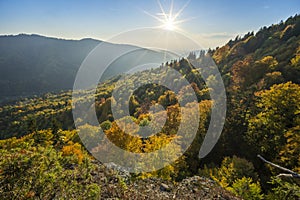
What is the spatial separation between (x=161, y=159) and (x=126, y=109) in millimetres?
51770

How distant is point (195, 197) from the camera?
1121cm

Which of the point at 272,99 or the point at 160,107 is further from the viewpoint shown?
the point at 160,107

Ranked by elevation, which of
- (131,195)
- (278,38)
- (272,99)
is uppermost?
(278,38)

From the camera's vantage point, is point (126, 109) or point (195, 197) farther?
point (126, 109)

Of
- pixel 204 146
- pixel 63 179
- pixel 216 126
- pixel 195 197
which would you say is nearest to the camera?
pixel 63 179

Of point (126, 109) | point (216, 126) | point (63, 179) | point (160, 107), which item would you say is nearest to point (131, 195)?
point (63, 179)

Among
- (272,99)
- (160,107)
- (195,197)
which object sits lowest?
(160,107)

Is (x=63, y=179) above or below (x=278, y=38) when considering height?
below

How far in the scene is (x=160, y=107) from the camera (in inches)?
2429

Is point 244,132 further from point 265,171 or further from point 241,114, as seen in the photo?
point 265,171

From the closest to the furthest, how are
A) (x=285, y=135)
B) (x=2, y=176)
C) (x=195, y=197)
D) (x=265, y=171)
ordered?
1. (x=2, y=176)
2. (x=195, y=197)
3. (x=285, y=135)
4. (x=265, y=171)

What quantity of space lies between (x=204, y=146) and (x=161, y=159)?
886 centimetres

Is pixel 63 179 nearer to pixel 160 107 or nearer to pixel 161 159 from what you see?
pixel 161 159

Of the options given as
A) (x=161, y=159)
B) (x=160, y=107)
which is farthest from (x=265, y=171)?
(x=160, y=107)
